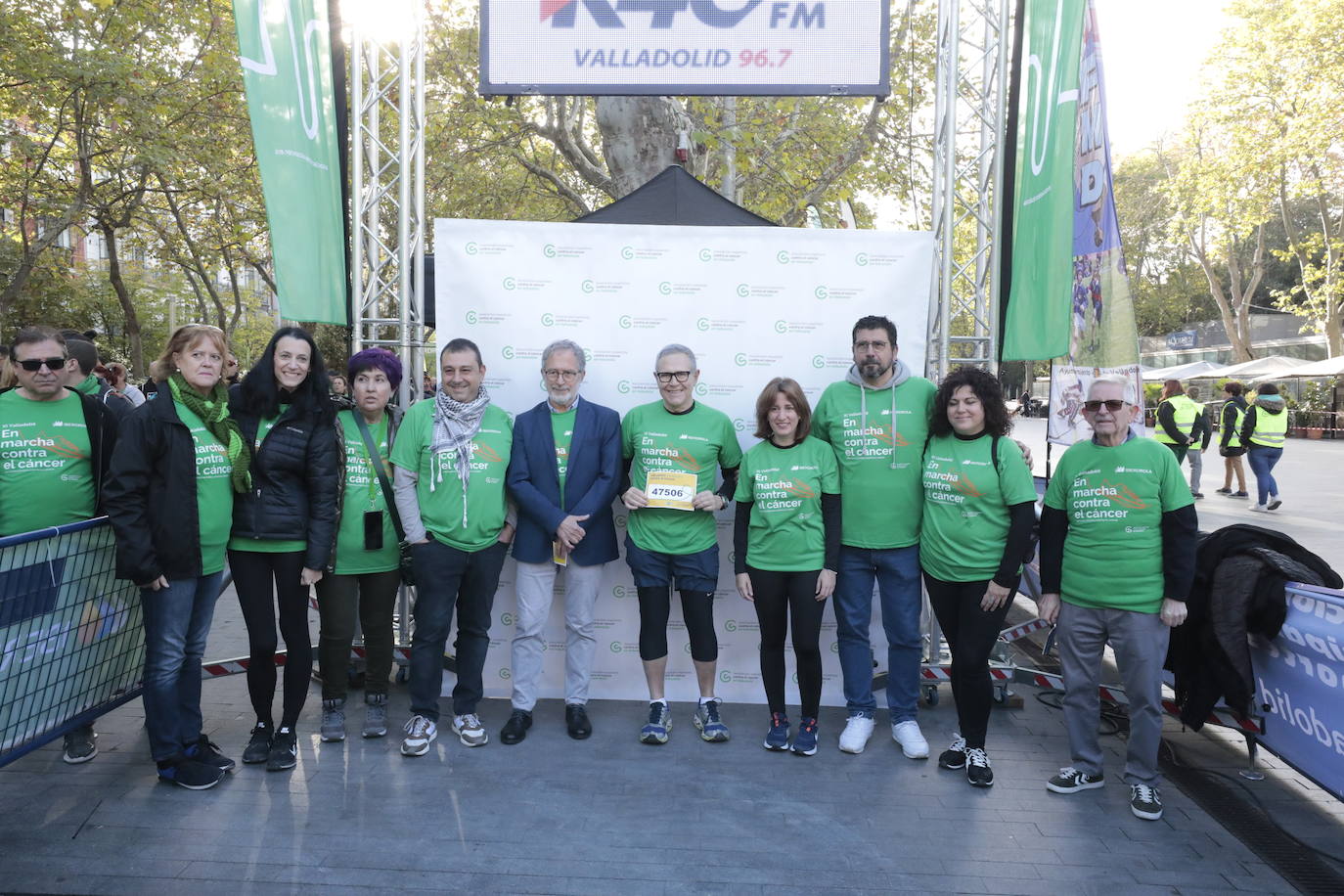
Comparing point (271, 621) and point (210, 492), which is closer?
point (210, 492)

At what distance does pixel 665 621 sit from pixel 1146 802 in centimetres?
216

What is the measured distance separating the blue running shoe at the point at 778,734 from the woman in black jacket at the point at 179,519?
2385mm

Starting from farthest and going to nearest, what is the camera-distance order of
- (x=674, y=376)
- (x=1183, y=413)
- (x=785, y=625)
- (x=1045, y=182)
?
(x=1183, y=413)
(x=1045, y=182)
(x=674, y=376)
(x=785, y=625)

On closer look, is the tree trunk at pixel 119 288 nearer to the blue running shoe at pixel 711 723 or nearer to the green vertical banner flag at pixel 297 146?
the green vertical banner flag at pixel 297 146

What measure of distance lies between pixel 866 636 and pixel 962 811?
36.5 inches

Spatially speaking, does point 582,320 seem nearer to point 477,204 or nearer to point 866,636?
point 866,636

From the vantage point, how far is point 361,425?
4.19 m

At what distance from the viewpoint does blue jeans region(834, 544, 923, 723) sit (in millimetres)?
4191

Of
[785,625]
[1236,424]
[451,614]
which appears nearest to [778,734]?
[785,625]

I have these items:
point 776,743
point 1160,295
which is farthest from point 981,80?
point 1160,295

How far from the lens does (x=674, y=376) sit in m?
4.28

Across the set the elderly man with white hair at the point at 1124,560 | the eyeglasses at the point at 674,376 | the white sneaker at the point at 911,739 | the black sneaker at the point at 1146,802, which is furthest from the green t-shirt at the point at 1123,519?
the eyeglasses at the point at 674,376

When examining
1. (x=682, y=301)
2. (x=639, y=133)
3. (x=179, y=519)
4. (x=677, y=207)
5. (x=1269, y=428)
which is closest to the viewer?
(x=179, y=519)

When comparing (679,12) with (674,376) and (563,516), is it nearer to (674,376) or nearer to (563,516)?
(674,376)
